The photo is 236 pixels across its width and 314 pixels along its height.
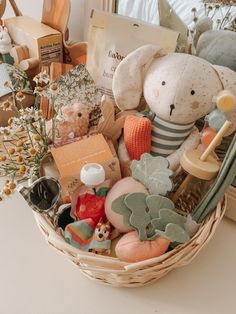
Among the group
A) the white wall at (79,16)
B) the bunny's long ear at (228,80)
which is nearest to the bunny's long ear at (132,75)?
the bunny's long ear at (228,80)

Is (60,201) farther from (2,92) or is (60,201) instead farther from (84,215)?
(2,92)

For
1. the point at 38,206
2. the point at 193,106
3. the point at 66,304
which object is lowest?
the point at 66,304

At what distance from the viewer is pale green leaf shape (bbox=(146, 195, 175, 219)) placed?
0.55 m

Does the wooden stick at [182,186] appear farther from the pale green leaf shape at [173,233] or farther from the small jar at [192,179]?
the pale green leaf shape at [173,233]

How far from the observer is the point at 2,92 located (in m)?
0.79

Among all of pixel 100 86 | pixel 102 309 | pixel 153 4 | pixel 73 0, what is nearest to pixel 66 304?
pixel 102 309

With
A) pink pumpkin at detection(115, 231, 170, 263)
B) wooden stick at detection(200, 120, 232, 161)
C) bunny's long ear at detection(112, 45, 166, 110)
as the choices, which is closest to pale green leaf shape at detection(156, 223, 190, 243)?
pink pumpkin at detection(115, 231, 170, 263)

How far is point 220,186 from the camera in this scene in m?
0.55

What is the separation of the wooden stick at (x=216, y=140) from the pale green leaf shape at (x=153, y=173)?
0.05 metres

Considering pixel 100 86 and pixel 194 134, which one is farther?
pixel 100 86

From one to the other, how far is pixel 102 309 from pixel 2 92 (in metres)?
0.46

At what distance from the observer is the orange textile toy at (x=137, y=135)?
2.04 ft

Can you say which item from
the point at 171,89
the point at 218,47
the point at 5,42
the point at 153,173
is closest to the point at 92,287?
the point at 153,173

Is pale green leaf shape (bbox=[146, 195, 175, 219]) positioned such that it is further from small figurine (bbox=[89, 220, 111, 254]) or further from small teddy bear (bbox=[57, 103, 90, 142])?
small teddy bear (bbox=[57, 103, 90, 142])
